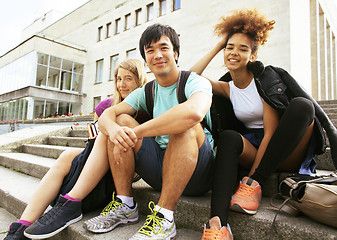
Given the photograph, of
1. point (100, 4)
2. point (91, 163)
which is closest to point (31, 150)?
point (91, 163)

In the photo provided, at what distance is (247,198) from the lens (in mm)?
1412

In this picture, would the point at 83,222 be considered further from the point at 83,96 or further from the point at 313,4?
the point at 83,96

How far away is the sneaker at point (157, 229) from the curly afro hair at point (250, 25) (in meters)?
1.56

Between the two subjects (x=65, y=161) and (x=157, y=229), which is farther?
(x=65, y=161)

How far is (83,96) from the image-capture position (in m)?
19.2

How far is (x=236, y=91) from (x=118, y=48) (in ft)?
54.6

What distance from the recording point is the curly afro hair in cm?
196

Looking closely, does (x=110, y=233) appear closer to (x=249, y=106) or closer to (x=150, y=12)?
(x=249, y=106)

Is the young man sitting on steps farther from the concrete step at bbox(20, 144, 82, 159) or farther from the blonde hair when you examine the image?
the concrete step at bbox(20, 144, 82, 159)

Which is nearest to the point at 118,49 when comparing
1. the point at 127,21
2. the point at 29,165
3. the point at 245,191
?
the point at 127,21

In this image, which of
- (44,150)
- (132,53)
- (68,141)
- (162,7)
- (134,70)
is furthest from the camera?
(132,53)

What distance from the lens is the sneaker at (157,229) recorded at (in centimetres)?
134

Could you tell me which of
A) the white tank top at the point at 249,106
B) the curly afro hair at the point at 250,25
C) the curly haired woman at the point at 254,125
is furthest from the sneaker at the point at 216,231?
the curly afro hair at the point at 250,25

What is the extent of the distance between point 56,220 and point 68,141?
10.0 ft
